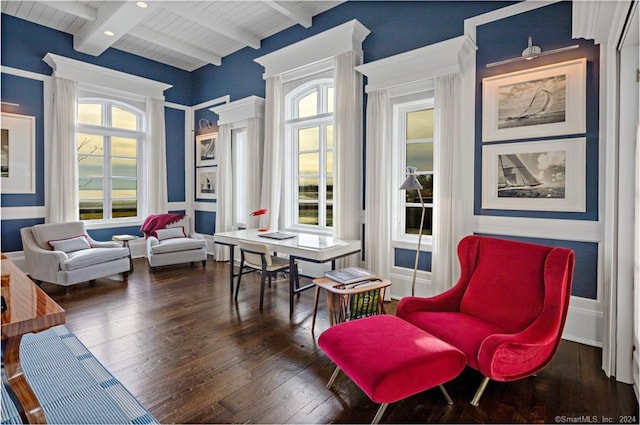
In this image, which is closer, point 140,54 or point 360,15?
point 360,15

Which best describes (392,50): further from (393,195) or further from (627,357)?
(627,357)

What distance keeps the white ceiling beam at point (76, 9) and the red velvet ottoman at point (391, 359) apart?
5.22 metres

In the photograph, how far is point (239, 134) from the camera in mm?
5977

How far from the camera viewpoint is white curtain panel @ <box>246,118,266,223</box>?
18.0 ft

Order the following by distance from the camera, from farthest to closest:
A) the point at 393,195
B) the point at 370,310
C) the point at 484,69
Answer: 1. the point at 393,195
2. the point at 484,69
3. the point at 370,310

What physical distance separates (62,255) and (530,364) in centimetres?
492

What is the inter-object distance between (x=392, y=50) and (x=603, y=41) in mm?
2081

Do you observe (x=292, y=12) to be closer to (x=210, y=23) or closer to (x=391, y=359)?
(x=210, y=23)

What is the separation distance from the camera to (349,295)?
2928 mm

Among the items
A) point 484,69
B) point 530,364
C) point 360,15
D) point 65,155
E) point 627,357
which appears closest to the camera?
point 530,364

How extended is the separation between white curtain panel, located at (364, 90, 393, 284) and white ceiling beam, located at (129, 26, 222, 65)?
11.7ft

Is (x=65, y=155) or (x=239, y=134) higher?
(x=239, y=134)

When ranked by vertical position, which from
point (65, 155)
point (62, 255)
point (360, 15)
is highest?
point (360, 15)

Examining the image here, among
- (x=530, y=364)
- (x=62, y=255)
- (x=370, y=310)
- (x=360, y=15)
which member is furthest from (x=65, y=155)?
(x=530, y=364)
